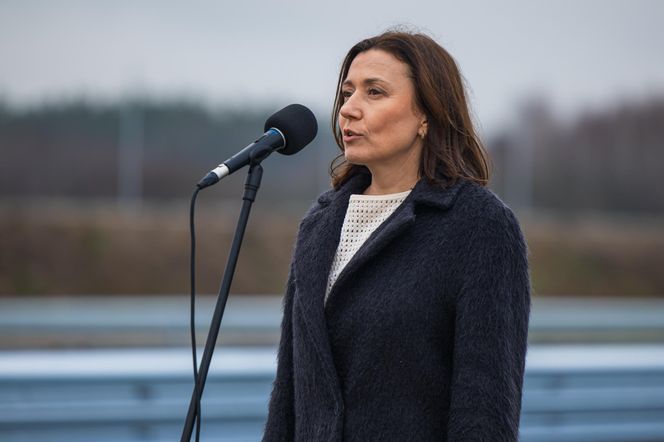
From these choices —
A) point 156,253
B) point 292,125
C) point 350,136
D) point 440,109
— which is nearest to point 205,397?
point 292,125

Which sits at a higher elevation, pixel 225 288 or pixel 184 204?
pixel 184 204

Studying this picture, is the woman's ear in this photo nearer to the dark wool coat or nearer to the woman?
the woman

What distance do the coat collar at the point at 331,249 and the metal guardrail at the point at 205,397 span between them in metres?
1.83

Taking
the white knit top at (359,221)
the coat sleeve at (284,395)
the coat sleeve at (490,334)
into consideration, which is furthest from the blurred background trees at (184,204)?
the coat sleeve at (490,334)

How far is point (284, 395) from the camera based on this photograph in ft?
8.79

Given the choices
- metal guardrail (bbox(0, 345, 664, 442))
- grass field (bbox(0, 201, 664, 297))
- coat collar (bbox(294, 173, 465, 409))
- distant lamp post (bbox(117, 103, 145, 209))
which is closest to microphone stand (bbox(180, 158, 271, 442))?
coat collar (bbox(294, 173, 465, 409))

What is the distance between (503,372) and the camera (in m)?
2.24

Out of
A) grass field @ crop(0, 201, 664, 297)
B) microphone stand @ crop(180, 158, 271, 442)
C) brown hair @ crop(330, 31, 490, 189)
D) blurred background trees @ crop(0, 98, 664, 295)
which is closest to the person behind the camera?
microphone stand @ crop(180, 158, 271, 442)

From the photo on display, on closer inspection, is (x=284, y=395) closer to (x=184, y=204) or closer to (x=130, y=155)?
(x=130, y=155)

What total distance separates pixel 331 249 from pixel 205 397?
2.41m

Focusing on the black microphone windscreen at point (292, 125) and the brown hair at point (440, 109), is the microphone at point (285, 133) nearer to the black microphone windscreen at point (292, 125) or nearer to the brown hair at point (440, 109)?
the black microphone windscreen at point (292, 125)

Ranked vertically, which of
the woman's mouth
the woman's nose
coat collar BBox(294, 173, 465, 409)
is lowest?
coat collar BBox(294, 173, 465, 409)

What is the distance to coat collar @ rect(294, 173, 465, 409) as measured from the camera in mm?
2439

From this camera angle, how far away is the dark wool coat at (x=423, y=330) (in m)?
2.24
